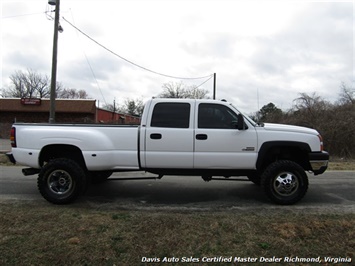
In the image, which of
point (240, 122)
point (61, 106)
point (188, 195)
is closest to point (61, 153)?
point (188, 195)

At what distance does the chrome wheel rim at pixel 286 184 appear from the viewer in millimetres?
5785

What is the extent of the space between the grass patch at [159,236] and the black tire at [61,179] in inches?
22.1

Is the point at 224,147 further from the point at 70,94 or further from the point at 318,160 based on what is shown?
the point at 70,94

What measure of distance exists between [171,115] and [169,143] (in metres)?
0.54

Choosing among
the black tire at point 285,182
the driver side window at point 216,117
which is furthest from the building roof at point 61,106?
the black tire at point 285,182

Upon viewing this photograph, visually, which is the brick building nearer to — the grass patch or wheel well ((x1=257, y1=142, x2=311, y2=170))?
wheel well ((x1=257, y1=142, x2=311, y2=170))

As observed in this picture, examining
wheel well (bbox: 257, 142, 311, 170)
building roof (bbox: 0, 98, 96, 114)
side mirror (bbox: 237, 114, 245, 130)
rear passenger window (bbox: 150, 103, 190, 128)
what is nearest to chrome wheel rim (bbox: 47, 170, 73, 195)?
rear passenger window (bbox: 150, 103, 190, 128)

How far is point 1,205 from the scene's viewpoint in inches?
219

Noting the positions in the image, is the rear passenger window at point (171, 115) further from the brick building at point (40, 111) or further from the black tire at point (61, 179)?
the brick building at point (40, 111)

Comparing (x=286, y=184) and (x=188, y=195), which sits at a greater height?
(x=286, y=184)

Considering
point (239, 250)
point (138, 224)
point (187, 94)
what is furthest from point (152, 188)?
point (187, 94)

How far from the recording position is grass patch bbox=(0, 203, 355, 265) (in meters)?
3.60

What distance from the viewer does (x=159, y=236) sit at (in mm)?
4059

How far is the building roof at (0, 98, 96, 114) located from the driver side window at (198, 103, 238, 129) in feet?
92.0
